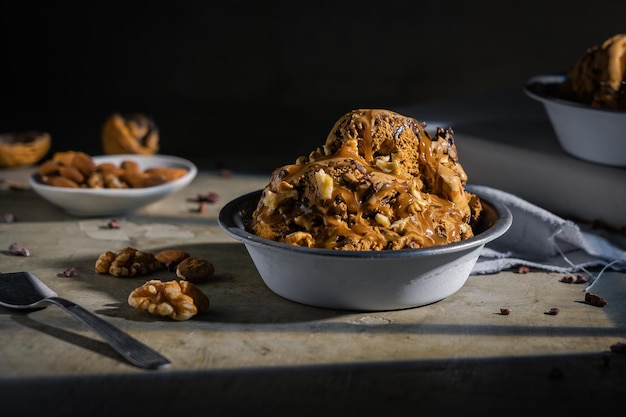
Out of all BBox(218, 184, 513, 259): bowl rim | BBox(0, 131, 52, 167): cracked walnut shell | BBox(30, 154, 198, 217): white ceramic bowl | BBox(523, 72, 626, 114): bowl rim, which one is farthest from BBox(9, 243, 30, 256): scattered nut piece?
BBox(523, 72, 626, 114): bowl rim

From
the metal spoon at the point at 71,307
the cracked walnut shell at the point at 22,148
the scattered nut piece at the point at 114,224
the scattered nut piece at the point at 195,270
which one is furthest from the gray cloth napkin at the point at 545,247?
the cracked walnut shell at the point at 22,148

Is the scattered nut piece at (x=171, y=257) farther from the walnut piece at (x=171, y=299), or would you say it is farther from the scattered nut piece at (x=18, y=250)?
the scattered nut piece at (x=18, y=250)

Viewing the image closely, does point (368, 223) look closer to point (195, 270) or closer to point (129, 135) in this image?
point (195, 270)

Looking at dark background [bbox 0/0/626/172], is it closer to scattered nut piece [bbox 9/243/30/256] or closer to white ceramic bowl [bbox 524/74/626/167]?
white ceramic bowl [bbox 524/74/626/167]

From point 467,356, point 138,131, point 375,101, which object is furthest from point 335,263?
point 375,101

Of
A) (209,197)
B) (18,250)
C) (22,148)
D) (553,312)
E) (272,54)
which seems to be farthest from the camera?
(272,54)

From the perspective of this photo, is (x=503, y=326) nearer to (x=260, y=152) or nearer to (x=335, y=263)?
(x=335, y=263)

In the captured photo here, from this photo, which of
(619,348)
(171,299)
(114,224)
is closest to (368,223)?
(171,299)
